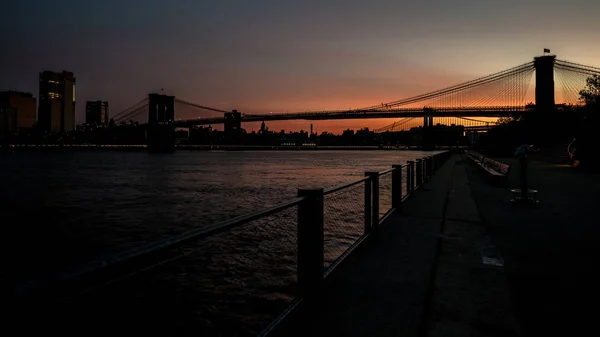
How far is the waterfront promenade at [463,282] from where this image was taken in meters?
3.67

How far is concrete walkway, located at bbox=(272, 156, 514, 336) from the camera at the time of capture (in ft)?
11.9

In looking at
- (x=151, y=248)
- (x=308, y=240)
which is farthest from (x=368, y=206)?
(x=151, y=248)

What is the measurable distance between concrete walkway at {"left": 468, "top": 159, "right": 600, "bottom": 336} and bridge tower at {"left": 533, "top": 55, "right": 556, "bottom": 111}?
68.7 metres

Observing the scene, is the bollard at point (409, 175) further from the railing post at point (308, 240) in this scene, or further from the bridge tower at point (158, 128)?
the bridge tower at point (158, 128)

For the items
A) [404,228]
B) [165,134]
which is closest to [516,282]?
[404,228]

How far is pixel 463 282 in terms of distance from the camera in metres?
4.82

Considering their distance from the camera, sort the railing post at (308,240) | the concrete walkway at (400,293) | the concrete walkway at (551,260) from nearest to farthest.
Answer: the concrete walkway at (400,293)
the concrete walkway at (551,260)
the railing post at (308,240)

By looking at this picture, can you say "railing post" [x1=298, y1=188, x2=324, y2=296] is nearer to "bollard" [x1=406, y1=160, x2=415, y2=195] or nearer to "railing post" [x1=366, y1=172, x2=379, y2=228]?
"railing post" [x1=366, y1=172, x2=379, y2=228]

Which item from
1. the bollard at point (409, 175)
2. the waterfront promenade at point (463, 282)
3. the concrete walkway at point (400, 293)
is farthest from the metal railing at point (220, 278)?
the bollard at point (409, 175)

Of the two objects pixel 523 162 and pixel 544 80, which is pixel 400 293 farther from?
pixel 544 80

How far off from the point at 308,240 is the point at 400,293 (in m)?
1.16

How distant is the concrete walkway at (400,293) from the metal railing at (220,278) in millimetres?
202

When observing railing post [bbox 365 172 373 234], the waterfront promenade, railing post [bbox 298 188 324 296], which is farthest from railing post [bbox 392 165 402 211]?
railing post [bbox 298 188 324 296]

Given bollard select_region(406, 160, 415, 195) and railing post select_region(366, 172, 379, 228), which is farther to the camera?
bollard select_region(406, 160, 415, 195)
